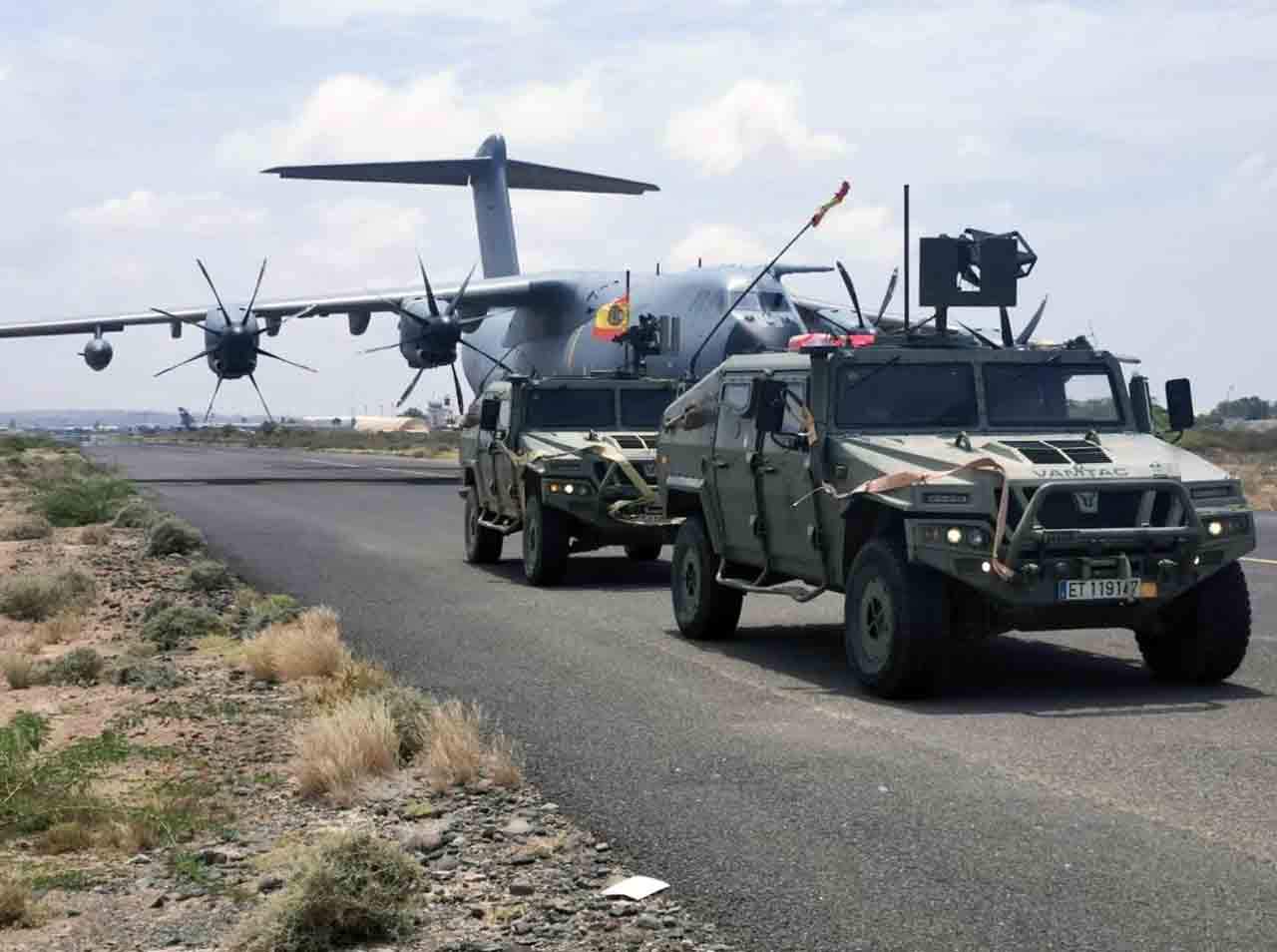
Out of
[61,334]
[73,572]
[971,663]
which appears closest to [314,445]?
[61,334]

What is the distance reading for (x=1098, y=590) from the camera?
968 centimetres

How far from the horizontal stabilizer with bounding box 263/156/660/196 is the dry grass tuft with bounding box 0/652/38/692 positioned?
114 ft

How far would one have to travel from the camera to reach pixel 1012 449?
10266mm

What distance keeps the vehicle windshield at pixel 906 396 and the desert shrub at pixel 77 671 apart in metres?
5.16

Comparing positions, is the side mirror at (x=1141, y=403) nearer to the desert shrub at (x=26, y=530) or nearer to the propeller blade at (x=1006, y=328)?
the propeller blade at (x=1006, y=328)

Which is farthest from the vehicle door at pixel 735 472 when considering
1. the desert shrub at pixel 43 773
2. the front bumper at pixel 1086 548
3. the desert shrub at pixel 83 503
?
the desert shrub at pixel 83 503

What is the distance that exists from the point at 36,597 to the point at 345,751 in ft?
29.4

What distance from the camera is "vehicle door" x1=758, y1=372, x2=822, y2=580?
11.2 meters

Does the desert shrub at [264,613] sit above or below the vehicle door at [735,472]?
below

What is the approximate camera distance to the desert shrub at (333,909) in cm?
569

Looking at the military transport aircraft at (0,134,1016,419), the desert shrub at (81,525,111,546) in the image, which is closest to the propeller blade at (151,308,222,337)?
the military transport aircraft at (0,134,1016,419)

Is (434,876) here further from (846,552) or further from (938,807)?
(846,552)

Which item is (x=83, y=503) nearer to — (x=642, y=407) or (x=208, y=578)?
(x=208, y=578)

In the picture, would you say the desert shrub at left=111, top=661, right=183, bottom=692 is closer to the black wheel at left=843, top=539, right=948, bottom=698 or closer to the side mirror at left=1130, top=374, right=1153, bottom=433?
the black wheel at left=843, top=539, right=948, bottom=698
